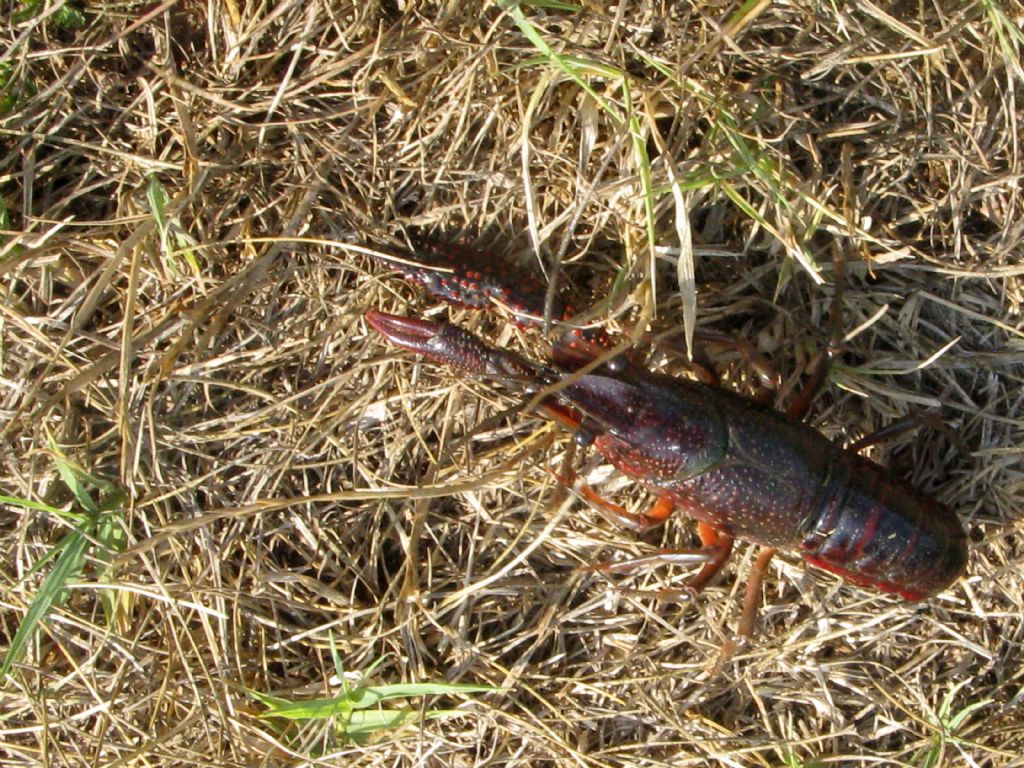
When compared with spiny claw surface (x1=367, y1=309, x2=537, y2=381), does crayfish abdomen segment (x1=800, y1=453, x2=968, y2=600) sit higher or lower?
lower

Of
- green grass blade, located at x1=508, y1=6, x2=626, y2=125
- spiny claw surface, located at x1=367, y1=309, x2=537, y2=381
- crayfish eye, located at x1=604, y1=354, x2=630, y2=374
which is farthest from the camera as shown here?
crayfish eye, located at x1=604, y1=354, x2=630, y2=374

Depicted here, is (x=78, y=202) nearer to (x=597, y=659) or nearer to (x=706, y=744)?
(x=597, y=659)

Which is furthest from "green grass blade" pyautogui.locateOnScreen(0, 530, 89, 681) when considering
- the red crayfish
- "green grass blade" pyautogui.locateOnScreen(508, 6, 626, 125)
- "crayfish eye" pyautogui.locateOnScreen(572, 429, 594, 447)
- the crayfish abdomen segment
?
the crayfish abdomen segment

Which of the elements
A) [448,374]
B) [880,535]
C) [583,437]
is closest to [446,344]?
[448,374]

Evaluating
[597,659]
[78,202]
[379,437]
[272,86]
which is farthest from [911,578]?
[78,202]

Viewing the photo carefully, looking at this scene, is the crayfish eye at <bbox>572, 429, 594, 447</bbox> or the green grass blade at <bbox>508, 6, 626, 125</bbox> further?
the crayfish eye at <bbox>572, 429, 594, 447</bbox>

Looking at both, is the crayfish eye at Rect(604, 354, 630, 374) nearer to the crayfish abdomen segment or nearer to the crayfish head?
the crayfish head

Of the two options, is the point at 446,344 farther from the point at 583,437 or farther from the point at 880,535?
the point at 880,535
